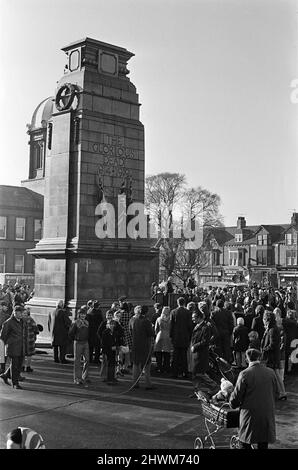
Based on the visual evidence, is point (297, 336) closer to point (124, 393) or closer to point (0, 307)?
point (124, 393)

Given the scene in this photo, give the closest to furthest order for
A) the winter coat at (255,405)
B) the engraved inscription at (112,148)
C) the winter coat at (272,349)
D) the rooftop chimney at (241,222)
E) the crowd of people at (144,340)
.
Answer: the winter coat at (255,405), the winter coat at (272,349), the crowd of people at (144,340), the engraved inscription at (112,148), the rooftop chimney at (241,222)

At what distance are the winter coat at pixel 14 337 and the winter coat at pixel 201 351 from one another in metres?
3.79

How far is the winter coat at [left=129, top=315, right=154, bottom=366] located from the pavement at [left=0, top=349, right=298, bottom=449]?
27.1 inches

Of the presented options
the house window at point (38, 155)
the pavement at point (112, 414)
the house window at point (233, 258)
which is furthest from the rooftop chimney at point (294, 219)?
the pavement at point (112, 414)

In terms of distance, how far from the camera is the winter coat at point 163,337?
587 inches

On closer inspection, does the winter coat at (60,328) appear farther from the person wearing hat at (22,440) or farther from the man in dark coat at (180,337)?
the person wearing hat at (22,440)

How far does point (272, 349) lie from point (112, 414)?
3.97 meters

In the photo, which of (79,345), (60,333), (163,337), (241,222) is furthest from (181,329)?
(241,222)

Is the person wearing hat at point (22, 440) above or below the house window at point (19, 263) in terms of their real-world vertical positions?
below

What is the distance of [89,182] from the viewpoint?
782 inches

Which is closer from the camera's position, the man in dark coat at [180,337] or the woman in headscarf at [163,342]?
the man in dark coat at [180,337]

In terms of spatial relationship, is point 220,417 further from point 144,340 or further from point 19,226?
point 19,226
